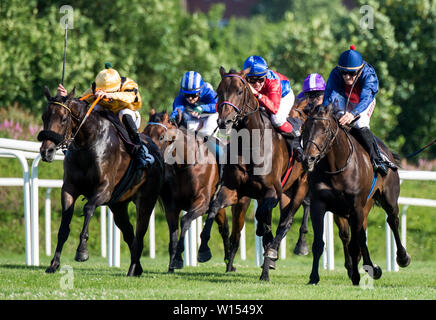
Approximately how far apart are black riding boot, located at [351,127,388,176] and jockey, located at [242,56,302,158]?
719 mm

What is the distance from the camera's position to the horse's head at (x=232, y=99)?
8.73m

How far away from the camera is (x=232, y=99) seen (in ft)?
29.1

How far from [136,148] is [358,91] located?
8.00ft

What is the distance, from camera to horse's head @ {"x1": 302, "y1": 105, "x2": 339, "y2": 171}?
26.0 feet

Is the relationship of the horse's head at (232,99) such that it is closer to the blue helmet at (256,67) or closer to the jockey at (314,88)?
the blue helmet at (256,67)

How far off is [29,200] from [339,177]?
156 inches

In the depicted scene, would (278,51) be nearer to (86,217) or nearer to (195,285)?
(86,217)

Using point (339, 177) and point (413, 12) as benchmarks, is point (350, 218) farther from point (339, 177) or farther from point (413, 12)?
point (413, 12)

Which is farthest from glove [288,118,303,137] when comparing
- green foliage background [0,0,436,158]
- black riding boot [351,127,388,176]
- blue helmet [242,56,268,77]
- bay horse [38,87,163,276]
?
green foliage background [0,0,436,158]

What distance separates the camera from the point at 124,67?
68.6ft

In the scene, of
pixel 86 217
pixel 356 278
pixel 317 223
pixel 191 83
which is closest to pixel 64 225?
pixel 86 217

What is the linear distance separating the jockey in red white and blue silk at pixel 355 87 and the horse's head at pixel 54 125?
8.46 ft

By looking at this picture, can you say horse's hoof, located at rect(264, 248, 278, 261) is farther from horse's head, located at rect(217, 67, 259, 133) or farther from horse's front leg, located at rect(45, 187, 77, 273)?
horse's front leg, located at rect(45, 187, 77, 273)

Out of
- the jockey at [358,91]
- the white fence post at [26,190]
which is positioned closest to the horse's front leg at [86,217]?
the white fence post at [26,190]
